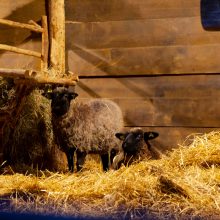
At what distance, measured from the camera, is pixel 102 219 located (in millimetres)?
2881

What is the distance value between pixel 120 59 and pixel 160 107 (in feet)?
2.58

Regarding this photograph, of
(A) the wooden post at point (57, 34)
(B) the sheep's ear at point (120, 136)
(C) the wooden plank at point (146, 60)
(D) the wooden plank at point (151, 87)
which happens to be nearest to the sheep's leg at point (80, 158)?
(B) the sheep's ear at point (120, 136)

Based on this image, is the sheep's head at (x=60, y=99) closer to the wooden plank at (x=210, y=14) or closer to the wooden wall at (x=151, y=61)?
the wooden wall at (x=151, y=61)

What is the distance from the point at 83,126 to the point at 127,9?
5.31 ft

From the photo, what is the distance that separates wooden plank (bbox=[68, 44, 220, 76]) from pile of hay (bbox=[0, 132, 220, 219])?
1667 millimetres

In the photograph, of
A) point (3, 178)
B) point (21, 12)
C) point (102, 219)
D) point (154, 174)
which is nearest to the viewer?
point (102, 219)

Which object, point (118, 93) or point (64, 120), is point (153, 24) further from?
point (64, 120)

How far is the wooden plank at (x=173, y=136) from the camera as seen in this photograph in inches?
223

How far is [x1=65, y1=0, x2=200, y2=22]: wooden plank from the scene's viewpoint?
5.75m

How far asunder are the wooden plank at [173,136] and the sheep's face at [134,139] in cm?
42

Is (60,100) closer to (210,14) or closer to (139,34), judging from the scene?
(139,34)

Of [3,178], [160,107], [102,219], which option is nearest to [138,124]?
[160,107]

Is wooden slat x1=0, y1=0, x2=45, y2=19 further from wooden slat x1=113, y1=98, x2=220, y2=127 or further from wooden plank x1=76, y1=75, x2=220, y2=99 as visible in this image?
wooden slat x1=113, y1=98, x2=220, y2=127

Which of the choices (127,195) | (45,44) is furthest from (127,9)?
(127,195)
